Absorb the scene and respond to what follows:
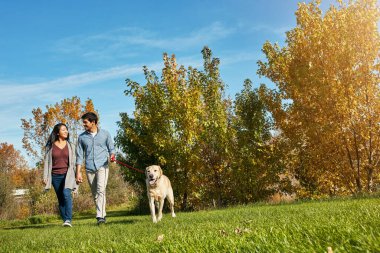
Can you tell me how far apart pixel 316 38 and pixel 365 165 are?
5.44 metres

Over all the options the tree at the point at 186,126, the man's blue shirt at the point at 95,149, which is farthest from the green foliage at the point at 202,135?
the man's blue shirt at the point at 95,149

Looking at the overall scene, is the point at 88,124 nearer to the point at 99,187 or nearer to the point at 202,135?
the point at 99,187

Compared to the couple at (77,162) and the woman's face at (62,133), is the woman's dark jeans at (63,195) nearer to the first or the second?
the couple at (77,162)

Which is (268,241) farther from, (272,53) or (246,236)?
(272,53)

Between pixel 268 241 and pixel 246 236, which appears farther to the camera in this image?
pixel 246 236

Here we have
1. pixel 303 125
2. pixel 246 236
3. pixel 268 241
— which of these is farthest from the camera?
pixel 303 125

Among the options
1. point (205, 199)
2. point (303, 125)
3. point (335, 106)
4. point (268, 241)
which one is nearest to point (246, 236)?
point (268, 241)

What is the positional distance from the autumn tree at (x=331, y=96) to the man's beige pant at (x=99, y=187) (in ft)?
27.4

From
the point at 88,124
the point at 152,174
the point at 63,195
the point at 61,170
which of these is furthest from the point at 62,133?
the point at 152,174

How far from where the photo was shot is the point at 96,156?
8.73 metres

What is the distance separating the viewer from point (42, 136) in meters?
34.0

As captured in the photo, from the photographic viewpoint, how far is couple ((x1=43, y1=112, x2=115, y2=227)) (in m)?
8.69

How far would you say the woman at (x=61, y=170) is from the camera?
8.76m

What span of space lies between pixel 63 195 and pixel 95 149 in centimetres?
133
